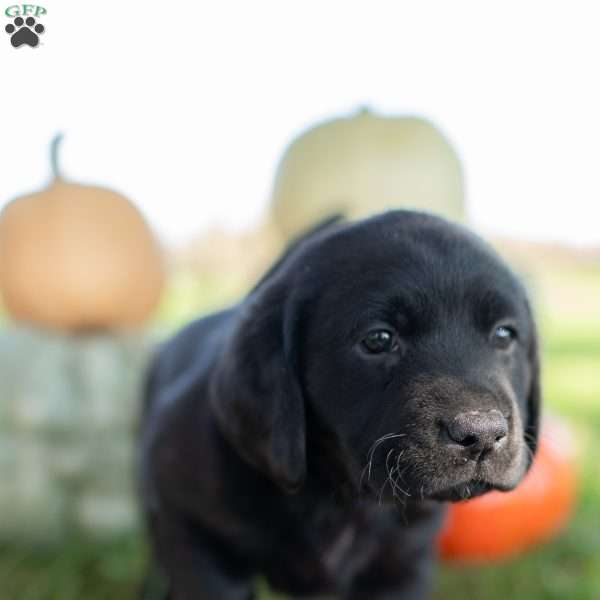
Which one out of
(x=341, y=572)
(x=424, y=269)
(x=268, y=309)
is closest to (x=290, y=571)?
(x=341, y=572)

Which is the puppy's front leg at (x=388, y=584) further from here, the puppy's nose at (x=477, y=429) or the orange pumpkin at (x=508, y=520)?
the orange pumpkin at (x=508, y=520)

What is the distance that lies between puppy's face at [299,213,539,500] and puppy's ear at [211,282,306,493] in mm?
57

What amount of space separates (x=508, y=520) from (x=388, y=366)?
1.83 meters

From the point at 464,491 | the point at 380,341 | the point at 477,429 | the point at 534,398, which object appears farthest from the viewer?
the point at 534,398

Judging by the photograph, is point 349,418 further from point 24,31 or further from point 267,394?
point 24,31

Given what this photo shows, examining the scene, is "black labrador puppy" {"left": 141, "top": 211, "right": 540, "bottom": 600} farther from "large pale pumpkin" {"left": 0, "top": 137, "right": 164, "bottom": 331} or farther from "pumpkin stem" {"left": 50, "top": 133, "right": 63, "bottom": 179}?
"pumpkin stem" {"left": 50, "top": 133, "right": 63, "bottom": 179}

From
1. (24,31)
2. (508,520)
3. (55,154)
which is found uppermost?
(24,31)

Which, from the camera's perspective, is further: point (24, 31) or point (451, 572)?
point (451, 572)

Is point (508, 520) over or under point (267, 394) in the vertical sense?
under

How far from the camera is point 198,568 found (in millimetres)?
2164

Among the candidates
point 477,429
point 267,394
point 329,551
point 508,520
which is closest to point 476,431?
point 477,429

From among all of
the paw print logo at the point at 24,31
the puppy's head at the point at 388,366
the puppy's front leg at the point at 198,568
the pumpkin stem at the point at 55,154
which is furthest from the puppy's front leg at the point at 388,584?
the pumpkin stem at the point at 55,154

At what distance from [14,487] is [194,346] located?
124cm

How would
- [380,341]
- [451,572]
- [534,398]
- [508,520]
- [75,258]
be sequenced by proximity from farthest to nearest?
[75,258] < [508,520] < [451,572] < [534,398] < [380,341]
